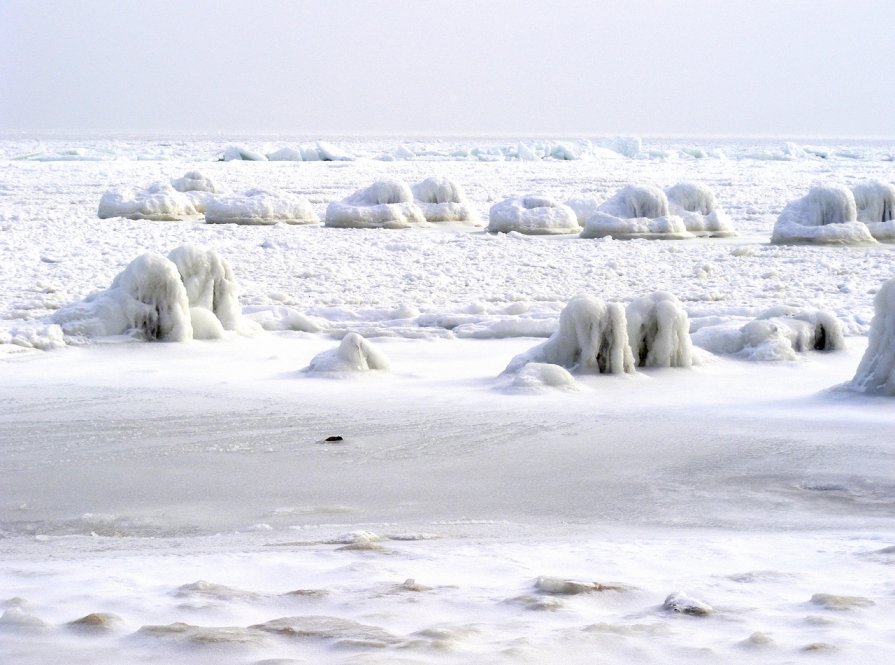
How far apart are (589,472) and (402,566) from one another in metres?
1.53

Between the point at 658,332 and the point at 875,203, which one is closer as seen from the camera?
the point at 658,332

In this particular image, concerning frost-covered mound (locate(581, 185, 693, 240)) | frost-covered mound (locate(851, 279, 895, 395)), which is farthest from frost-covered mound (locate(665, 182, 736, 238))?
frost-covered mound (locate(851, 279, 895, 395))

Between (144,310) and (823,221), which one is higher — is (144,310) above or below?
below

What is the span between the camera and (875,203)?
16.1m

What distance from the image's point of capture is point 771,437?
5180mm

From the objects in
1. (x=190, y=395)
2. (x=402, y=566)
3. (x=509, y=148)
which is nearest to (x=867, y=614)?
(x=402, y=566)

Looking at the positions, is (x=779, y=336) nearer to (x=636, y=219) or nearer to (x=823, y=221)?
(x=636, y=219)

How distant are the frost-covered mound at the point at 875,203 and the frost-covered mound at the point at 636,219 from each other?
252 cm

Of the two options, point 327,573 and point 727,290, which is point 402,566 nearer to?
point 327,573

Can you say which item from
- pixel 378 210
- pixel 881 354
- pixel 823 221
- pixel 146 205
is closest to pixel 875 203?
pixel 823 221

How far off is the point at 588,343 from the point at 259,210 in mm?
11234

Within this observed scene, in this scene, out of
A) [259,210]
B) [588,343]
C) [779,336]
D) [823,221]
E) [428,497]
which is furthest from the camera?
[259,210]

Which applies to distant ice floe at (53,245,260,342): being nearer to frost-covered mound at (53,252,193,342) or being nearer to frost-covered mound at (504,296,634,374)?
frost-covered mound at (53,252,193,342)

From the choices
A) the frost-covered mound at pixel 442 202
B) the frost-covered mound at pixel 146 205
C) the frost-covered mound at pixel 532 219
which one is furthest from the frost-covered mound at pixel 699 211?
the frost-covered mound at pixel 146 205
